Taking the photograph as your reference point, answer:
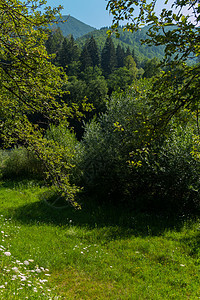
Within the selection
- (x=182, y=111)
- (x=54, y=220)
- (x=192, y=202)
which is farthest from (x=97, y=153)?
(x=182, y=111)

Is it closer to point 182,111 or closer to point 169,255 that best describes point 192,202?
point 169,255

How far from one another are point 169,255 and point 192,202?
14.2 feet

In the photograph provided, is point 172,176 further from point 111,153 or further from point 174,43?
point 174,43

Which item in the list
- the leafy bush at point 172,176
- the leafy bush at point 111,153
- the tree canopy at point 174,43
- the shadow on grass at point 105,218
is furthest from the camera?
the leafy bush at point 111,153

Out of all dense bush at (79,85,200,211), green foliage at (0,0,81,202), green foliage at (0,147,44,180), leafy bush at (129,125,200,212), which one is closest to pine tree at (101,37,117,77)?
green foliage at (0,147,44,180)

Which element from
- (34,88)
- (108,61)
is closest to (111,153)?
(34,88)

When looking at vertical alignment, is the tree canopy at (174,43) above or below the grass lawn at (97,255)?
above

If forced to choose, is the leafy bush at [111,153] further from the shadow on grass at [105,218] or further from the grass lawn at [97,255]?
the grass lawn at [97,255]

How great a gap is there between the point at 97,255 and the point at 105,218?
340 centimetres

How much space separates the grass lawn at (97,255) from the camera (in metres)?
5.58

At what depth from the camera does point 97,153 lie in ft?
43.4

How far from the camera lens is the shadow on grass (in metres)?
9.50

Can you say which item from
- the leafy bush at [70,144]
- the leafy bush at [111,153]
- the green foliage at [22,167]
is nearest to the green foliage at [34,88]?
the leafy bush at [111,153]

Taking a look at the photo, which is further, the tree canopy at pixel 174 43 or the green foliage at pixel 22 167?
the green foliage at pixel 22 167
